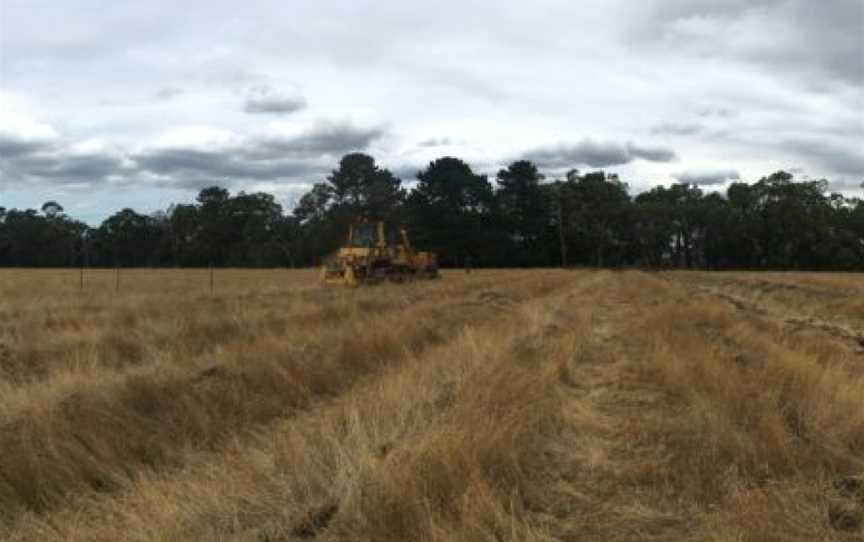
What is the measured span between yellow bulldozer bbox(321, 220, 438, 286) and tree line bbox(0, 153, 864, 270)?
2378 inches

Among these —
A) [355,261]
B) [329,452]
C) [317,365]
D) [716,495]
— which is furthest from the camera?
[355,261]

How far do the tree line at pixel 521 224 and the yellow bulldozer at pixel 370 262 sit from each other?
2378 inches

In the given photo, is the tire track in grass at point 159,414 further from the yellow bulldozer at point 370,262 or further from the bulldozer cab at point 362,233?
the bulldozer cab at point 362,233

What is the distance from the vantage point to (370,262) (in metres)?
36.4

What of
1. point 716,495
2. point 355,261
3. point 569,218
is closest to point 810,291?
point 355,261

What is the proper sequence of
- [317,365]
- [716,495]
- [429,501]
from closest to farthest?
[429,501], [716,495], [317,365]

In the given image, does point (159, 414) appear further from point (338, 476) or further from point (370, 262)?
point (370, 262)

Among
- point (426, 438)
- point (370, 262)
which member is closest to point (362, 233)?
point (370, 262)

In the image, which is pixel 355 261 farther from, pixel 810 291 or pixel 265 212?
pixel 265 212

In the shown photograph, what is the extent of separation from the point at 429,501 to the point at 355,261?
30685 millimetres

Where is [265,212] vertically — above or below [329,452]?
above

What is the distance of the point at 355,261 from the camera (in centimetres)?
3572

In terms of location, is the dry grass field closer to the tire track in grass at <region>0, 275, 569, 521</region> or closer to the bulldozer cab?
the tire track in grass at <region>0, 275, 569, 521</region>

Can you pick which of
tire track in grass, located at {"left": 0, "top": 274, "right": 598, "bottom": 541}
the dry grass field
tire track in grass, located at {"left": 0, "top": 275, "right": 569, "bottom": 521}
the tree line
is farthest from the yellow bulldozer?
the tree line
